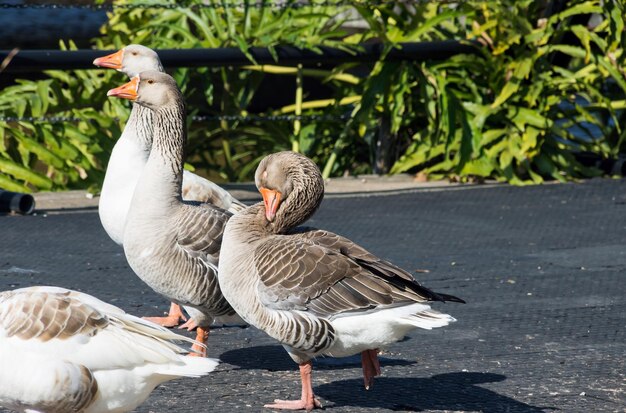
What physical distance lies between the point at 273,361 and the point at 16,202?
3.38 m

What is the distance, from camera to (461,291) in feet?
19.4

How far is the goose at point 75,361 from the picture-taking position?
142 inches

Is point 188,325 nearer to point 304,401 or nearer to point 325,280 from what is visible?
point 304,401

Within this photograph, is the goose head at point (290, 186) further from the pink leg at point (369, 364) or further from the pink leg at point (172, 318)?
the pink leg at point (172, 318)

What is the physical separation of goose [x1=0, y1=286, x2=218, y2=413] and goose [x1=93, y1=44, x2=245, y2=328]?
157cm

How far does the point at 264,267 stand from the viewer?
4.20m

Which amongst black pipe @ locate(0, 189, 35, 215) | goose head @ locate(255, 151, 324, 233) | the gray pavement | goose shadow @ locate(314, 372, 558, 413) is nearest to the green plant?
the gray pavement

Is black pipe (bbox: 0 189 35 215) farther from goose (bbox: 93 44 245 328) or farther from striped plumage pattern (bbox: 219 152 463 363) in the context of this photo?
striped plumage pattern (bbox: 219 152 463 363)

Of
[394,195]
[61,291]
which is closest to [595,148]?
[394,195]

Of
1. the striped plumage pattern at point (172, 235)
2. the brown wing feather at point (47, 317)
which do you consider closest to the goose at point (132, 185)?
the striped plumage pattern at point (172, 235)

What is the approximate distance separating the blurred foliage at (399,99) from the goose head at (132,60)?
224cm

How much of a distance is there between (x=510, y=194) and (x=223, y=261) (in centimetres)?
470

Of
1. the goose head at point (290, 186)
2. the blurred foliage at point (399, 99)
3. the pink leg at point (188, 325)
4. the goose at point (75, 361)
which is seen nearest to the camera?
the goose at point (75, 361)

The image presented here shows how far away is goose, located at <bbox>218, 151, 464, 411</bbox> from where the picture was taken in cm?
407
